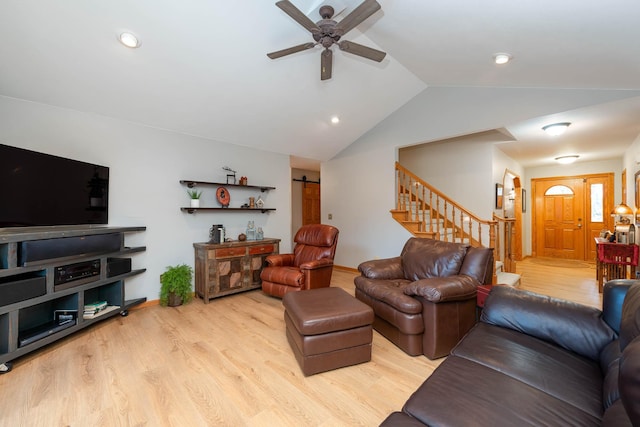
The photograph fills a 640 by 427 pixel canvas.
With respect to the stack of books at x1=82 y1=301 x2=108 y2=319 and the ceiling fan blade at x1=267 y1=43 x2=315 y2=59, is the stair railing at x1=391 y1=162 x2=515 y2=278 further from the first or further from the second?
the stack of books at x1=82 y1=301 x2=108 y2=319

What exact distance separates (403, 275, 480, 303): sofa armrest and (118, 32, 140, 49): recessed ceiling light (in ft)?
10.6

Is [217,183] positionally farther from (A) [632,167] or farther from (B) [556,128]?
(A) [632,167]

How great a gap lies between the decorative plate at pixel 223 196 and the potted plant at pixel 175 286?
1097mm

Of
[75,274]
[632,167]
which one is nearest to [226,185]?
[75,274]

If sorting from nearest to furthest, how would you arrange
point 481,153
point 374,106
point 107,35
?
1. point 107,35
2. point 374,106
3. point 481,153

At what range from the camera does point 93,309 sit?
2.81 meters

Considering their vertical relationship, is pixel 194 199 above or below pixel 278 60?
below

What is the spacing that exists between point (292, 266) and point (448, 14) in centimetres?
335

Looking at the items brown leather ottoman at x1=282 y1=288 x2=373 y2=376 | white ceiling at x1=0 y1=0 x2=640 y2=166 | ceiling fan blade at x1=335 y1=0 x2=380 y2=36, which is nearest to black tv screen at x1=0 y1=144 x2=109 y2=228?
white ceiling at x1=0 y1=0 x2=640 y2=166

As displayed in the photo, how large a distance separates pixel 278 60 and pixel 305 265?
2.44m

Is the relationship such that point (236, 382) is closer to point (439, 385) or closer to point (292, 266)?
point (439, 385)

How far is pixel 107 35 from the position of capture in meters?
2.34

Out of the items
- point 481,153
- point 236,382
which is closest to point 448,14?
point 236,382

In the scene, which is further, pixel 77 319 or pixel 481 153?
pixel 481 153
